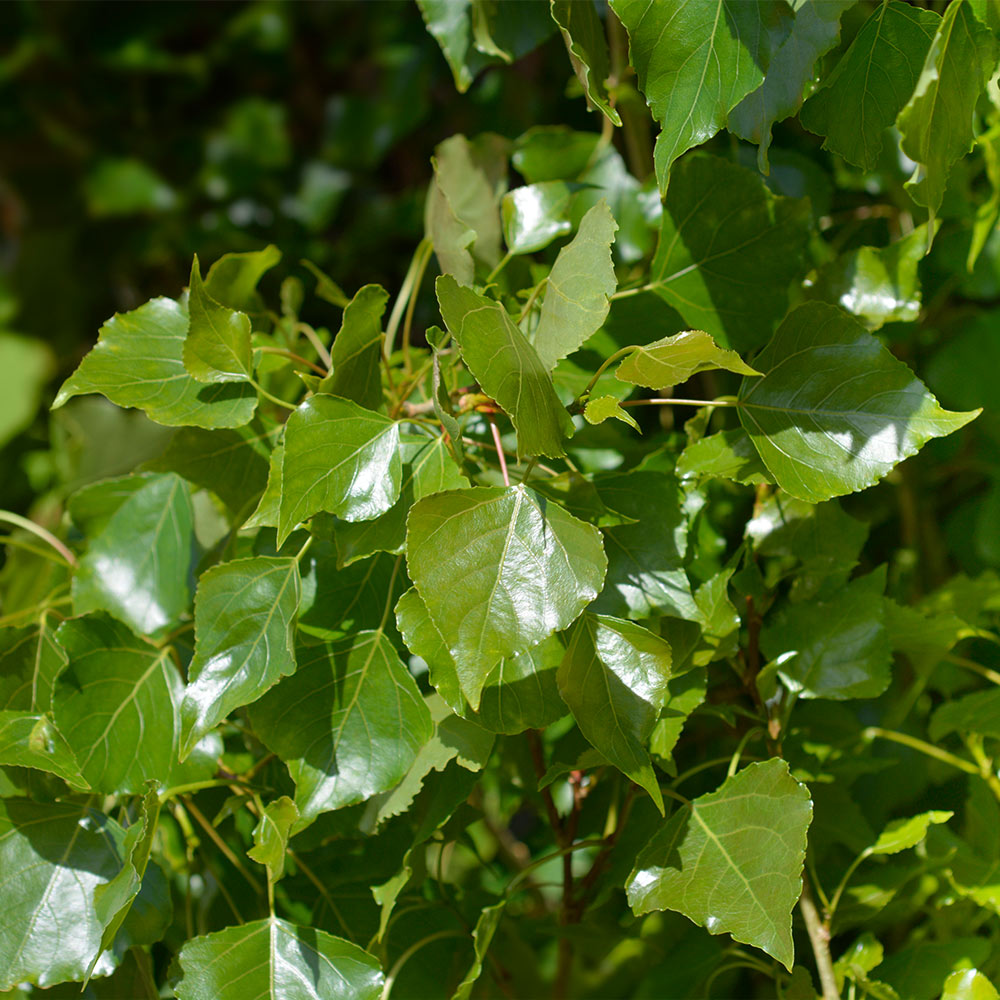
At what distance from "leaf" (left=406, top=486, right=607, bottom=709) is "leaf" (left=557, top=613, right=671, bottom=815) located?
4 centimetres

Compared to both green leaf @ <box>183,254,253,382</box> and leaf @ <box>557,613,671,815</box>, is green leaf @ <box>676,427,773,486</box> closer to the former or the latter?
leaf @ <box>557,613,671,815</box>

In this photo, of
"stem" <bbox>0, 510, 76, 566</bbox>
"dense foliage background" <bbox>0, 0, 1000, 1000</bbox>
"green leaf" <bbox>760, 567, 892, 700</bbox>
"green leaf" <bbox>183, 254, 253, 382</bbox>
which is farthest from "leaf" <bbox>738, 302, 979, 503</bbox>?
"stem" <bbox>0, 510, 76, 566</bbox>

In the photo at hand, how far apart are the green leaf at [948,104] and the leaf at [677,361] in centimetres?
10

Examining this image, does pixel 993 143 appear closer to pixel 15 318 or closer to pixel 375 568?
pixel 375 568

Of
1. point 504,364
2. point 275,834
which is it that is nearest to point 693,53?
point 504,364

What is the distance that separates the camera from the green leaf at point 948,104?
357 mm

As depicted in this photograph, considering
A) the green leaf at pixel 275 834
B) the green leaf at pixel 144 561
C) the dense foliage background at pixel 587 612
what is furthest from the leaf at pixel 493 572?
the green leaf at pixel 144 561

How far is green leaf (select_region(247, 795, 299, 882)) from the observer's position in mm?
402

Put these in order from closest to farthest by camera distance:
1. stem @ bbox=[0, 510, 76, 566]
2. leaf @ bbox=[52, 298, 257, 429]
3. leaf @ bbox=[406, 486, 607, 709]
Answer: leaf @ bbox=[406, 486, 607, 709] < leaf @ bbox=[52, 298, 257, 429] < stem @ bbox=[0, 510, 76, 566]

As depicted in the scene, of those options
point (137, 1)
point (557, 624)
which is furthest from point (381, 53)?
point (557, 624)

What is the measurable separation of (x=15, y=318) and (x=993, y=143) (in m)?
1.70

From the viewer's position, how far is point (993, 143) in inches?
21.1

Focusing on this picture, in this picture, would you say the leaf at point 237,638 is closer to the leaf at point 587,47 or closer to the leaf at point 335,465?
the leaf at point 335,465

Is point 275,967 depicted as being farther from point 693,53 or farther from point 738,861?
point 693,53
